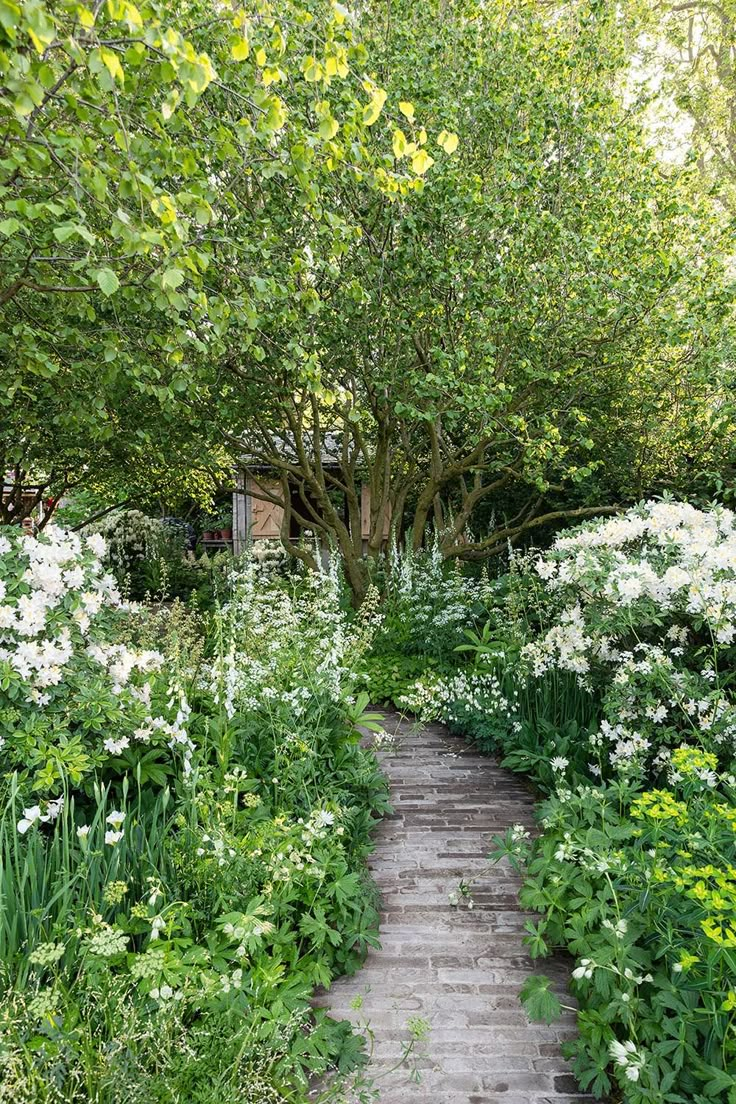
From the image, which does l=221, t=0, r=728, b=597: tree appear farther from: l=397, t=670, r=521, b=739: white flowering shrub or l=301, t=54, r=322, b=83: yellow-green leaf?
l=301, t=54, r=322, b=83: yellow-green leaf

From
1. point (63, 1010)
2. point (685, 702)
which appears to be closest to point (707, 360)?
point (685, 702)

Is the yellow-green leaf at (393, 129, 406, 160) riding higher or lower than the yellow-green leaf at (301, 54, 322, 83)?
lower

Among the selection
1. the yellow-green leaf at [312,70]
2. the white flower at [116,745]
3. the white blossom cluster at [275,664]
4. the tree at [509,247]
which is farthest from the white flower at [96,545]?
the tree at [509,247]

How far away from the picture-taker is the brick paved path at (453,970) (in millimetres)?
2605

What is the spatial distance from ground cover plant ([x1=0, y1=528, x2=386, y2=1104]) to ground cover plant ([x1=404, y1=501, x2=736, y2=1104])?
994 mm

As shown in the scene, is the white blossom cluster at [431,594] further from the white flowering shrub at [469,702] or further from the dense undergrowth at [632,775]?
the white flowering shrub at [469,702]

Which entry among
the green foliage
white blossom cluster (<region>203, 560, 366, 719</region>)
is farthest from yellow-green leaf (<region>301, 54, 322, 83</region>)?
the green foliage

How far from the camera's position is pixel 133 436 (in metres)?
7.61

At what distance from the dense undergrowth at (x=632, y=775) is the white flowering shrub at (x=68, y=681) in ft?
6.42

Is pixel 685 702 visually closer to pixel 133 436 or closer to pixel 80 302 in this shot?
A: pixel 80 302

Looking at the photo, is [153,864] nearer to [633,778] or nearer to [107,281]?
[107,281]

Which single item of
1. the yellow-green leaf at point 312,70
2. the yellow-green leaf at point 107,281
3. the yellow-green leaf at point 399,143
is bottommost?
the yellow-green leaf at point 107,281

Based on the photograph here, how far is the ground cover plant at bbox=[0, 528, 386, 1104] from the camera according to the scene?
216cm

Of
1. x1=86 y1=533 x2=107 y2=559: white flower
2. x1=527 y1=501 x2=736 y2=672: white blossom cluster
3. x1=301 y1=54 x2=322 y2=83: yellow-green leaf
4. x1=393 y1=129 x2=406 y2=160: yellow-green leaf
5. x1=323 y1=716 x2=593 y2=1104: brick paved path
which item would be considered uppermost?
x1=301 y1=54 x2=322 y2=83: yellow-green leaf
